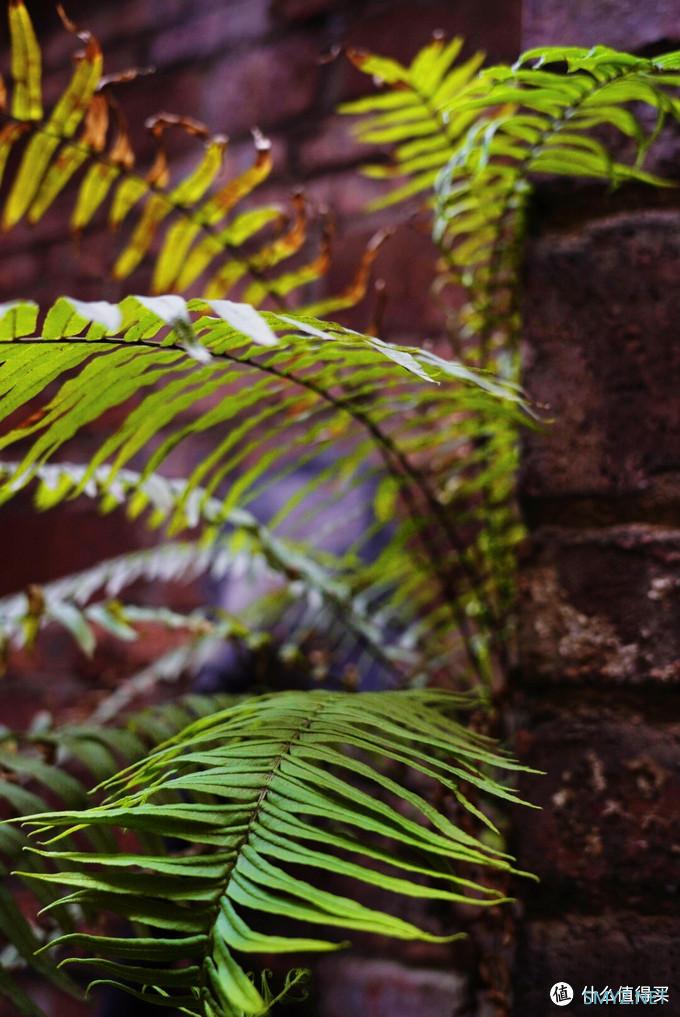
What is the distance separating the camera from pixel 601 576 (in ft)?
2.26

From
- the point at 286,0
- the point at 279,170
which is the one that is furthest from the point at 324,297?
the point at 286,0

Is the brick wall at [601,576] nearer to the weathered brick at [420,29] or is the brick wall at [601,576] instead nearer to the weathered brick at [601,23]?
the weathered brick at [601,23]

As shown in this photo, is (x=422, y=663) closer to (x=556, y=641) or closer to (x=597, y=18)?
(x=556, y=641)

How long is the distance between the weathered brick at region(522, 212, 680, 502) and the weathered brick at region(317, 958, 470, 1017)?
62 centimetres

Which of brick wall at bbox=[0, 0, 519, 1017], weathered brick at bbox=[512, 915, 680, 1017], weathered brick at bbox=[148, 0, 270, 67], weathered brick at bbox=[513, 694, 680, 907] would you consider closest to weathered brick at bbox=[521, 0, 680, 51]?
brick wall at bbox=[0, 0, 519, 1017]

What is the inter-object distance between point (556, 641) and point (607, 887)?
18 centimetres

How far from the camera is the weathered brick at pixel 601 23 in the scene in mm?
715

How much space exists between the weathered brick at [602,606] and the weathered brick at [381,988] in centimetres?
50

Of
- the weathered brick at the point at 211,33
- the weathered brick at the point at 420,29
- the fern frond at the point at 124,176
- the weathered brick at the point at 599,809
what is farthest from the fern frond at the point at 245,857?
the weathered brick at the point at 211,33

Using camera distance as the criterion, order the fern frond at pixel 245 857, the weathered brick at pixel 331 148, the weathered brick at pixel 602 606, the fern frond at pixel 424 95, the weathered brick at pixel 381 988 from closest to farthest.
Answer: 1. the fern frond at pixel 245 857
2. the weathered brick at pixel 602 606
3. the fern frond at pixel 424 95
4. the weathered brick at pixel 381 988
5. the weathered brick at pixel 331 148

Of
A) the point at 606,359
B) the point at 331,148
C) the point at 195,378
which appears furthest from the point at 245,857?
the point at 331,148

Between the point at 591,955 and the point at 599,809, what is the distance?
101 millimetres

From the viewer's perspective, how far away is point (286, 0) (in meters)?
1.44

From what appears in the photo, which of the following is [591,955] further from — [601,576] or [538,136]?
[538,136]
